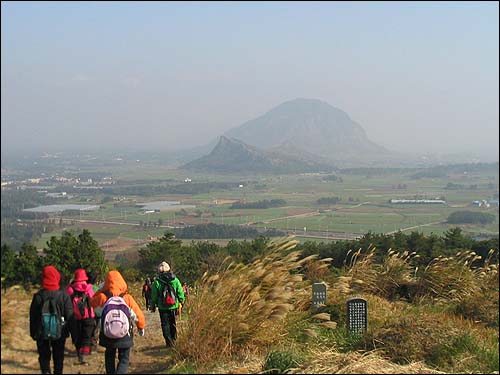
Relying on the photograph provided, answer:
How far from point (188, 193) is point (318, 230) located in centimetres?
1929

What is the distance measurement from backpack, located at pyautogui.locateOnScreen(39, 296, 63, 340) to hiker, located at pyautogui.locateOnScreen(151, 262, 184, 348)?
73.5 inches

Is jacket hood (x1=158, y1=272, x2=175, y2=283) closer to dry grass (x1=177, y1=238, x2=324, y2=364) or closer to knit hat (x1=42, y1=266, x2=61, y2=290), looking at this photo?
dry grass (x1=177, y1=238, x2=324, y2=364)

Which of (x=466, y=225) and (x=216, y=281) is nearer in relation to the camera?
(x=216, y=281)

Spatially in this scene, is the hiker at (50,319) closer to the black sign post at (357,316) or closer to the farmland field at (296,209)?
the black sign post at (357,316)

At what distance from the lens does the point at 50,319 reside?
454 centimetres

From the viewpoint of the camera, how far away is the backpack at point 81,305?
517 centimetres

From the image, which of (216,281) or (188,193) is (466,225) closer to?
(188,193)

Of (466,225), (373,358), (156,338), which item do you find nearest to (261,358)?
(373,358)

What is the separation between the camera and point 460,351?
6.43 m

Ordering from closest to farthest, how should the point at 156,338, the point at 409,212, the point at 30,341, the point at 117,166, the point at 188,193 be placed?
the point at 30,341
the point at 156,338
the point at 409,212
the point at 188,193
the point at 117,166

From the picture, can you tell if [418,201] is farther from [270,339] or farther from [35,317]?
[35,317]

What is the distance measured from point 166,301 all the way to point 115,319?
1526mm

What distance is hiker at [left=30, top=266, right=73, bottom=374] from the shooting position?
14.8ft

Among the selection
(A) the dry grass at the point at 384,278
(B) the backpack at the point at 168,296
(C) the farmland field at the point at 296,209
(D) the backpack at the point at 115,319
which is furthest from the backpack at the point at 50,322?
(C) the farmland field at the point at 296,209
